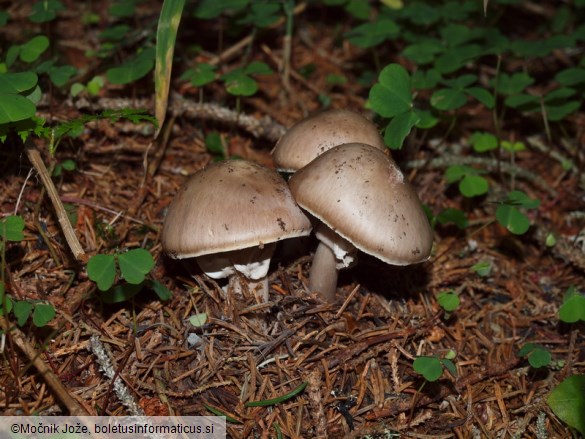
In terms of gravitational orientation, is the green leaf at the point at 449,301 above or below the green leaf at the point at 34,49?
below

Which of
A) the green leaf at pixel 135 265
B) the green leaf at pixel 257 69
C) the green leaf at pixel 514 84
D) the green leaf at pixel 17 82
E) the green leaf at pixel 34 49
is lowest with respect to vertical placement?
the green leaf at pixel 135 265

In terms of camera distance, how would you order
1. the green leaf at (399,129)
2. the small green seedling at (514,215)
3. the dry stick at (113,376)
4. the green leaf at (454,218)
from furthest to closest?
the green leaf at (454,218) < the small green seedling at (514,215) < the green leaf at (399,129) < the dry stick at (113,376)

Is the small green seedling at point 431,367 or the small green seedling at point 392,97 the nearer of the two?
the small green seedling at point 431,367

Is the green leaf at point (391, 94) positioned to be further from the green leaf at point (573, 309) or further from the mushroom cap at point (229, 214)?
the green leaf at point (573, 309)

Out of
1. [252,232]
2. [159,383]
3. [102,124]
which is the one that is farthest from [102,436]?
[102,124]

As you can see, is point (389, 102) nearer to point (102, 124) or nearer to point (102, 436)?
point (102, 124)

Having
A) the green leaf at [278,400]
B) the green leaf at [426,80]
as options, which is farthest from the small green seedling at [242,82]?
the green leaf at [278,400]
